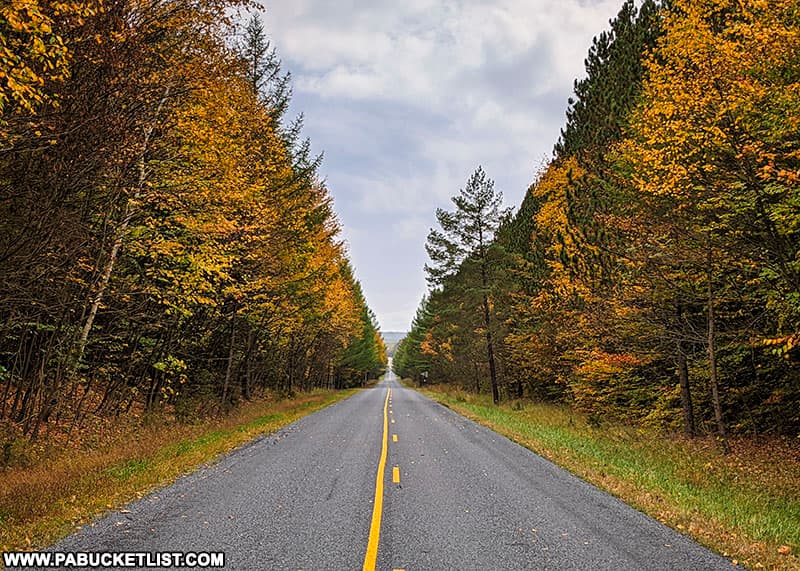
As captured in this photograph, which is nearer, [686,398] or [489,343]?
[686,398]

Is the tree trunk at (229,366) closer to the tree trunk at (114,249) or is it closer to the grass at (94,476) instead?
the grass at (94,476)

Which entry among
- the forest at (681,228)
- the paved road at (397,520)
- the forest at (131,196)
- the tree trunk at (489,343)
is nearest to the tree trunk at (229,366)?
the forest at (131,196)

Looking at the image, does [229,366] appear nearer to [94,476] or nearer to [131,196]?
[131,196]

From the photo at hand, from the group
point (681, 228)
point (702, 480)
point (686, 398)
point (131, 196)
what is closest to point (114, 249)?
point (131, 196)

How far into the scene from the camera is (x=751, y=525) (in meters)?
6.79

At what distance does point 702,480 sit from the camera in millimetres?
9828

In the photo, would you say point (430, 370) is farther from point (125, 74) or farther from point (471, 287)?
point (125, 74)

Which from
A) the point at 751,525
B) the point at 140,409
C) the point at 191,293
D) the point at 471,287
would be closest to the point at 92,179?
the point at 191,293

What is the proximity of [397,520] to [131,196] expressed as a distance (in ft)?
28.8

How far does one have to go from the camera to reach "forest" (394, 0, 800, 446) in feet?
31.7

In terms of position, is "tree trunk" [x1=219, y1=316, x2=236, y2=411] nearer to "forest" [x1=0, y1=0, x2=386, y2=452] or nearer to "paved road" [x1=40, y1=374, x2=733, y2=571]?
"forest" [x1=0, y1=0, x2=386, y2=452]

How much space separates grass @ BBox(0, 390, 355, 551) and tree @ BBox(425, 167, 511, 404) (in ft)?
57.8

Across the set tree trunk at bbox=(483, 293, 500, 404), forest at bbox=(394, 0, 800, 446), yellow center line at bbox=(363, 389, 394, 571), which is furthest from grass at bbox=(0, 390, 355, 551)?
tree trunk at bbox=(483, 293, 500, 404)

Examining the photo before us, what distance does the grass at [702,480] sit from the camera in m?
6.20
